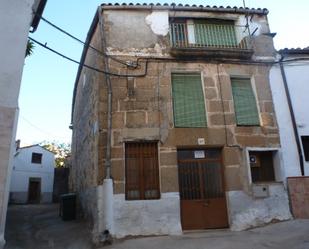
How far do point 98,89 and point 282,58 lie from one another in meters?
6.23

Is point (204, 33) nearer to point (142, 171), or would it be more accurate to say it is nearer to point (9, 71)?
point (142, 171)

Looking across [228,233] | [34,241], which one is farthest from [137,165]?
[34,241]

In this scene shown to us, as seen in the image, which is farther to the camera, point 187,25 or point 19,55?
point 187,25

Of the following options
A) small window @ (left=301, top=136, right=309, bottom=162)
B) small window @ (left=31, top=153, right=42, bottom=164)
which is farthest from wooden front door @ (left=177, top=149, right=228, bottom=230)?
small window @ (left=31, top=153, right=42, bottom=164)

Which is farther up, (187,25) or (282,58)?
(187,25)

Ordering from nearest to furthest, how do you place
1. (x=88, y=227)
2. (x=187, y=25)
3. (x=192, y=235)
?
(x=192, y=235)
(x=88, y=227)
(x=187, y=25)

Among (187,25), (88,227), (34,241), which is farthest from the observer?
(187,25)

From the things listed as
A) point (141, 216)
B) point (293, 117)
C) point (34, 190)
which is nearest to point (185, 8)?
point (293, 117)

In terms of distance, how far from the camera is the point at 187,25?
10414mm

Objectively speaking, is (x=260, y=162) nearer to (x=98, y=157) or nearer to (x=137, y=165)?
(x=137, y=165)

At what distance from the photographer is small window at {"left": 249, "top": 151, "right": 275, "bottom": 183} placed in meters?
9.38

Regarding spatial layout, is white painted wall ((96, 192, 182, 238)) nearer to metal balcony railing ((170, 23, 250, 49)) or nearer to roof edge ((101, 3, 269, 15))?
metal balcony railing ((170, 23, 250, 49))

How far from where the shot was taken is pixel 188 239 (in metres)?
7.62

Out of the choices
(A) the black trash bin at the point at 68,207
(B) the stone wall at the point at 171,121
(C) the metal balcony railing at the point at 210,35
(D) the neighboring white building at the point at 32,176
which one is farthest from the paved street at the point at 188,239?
(D) the neighboring white building at the point at 32,176
